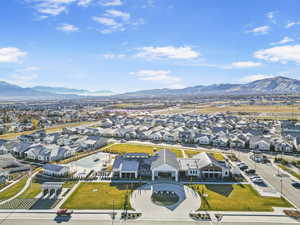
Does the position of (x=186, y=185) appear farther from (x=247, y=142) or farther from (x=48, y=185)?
(x=247, y=142)

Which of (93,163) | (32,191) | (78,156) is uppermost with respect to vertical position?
(78,156)

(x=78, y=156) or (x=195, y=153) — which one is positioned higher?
(x=78, y=156)

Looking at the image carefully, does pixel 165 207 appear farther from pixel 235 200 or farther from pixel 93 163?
pixel 93 163

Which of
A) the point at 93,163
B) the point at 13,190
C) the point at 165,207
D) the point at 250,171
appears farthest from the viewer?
the point at 93,163

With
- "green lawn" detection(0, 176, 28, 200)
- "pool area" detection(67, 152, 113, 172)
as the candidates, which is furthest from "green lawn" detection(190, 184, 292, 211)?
"green lawn" detection(0, 176, 28, 200)

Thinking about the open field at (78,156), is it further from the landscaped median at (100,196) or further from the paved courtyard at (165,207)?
the paved courtyard at (165,207)

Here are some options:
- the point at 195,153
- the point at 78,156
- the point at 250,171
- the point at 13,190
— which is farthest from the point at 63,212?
the point at 195,153

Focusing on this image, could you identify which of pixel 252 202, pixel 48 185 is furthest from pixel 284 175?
pixel 48 185

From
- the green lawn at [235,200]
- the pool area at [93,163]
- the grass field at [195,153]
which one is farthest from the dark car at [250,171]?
the pool area at [93,163]
